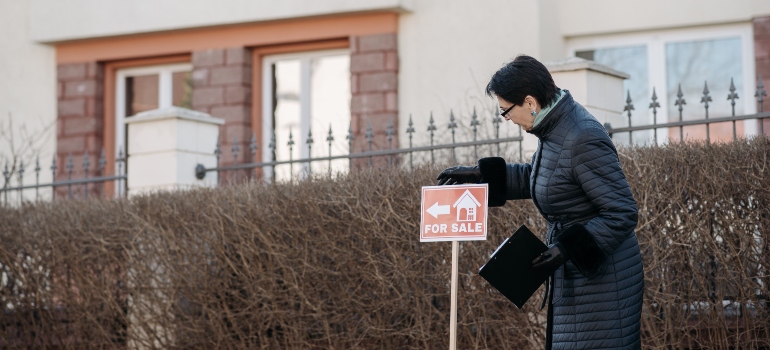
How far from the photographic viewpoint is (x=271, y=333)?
882 cm

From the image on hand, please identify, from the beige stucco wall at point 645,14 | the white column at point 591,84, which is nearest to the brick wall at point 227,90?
the beige stucco wall at point 645,14

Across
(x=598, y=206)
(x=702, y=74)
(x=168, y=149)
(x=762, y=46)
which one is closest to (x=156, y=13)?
(x=168, y=149)

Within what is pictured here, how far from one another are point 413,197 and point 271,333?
5.94 ft

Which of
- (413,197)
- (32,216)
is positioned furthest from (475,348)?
(32,216)

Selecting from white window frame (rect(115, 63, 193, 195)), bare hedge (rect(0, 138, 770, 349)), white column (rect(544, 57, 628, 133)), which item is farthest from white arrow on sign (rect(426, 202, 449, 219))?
white window frame (rect(115, 63, 193, 195))

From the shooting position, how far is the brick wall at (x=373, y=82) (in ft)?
44.0

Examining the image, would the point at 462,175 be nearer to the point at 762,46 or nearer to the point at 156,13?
the point at 762,46

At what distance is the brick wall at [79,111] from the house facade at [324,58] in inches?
0.7

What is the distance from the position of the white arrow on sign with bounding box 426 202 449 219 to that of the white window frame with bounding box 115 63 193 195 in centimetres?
941

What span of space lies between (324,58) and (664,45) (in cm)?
415

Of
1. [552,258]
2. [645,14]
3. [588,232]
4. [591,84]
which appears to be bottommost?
[552,258]

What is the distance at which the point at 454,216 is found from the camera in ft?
19.2

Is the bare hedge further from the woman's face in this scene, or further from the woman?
the woman's face

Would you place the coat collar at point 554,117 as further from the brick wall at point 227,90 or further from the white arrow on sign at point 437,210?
the brick wall at point 227,90
